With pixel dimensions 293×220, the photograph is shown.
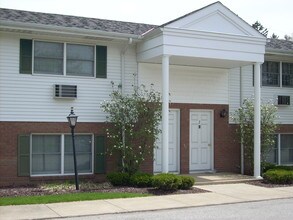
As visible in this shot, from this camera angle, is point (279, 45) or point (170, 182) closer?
point (170, 182)

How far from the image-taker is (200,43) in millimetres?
14734

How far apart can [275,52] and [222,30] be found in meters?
3.35

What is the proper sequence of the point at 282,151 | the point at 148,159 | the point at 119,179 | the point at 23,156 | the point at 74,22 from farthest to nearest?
the point at 282,151
the point at 148,159
the point at 74,22
the point at 23,156
the point at 119,179

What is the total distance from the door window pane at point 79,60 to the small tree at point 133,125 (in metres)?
1.24

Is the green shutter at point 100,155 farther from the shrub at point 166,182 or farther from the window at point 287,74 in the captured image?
the window at point 287,74

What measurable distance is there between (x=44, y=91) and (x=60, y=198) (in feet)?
13.4

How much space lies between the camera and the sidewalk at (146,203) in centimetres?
991

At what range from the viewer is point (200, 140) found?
16844 mm

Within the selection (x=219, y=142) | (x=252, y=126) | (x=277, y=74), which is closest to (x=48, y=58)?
(x=219, y=142)

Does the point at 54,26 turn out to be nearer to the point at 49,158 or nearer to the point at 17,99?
the point at 17,99

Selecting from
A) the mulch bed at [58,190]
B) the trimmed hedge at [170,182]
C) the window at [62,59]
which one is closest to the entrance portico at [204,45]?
the trimmed hedge at [170,182]

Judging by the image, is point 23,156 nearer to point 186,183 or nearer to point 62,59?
point 62,59

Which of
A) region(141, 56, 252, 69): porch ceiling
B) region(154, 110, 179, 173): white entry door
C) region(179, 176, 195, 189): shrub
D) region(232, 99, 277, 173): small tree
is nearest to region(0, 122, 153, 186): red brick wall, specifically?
region(154, 110, 179, 173): white entry door

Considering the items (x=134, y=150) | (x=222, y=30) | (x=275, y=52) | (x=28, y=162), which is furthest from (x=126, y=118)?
(x=275, y=52)
